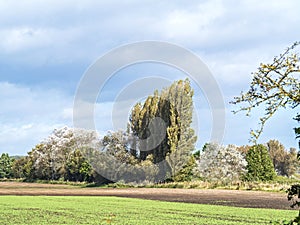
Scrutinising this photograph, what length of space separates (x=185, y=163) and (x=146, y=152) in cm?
601

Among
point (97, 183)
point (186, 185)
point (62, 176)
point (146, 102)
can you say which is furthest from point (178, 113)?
point (62, 176)

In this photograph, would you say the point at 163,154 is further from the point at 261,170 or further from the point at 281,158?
the point at 281,158

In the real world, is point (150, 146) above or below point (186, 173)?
above

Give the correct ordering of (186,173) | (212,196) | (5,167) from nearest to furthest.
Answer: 1. (212,196)
2. (186,173)
3. (5,167)

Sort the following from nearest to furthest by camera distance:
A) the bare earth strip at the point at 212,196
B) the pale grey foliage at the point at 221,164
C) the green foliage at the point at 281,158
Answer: the bare earth strip at the point at 212,196 → the pale grey foliage at the point at 221,164 → the green foliage at the point at 281,158

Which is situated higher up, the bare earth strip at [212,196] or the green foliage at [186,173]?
the green foliage at [186,173]

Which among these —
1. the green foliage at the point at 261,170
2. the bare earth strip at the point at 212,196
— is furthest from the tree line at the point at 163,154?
the bare earth strip at the point at 212,196

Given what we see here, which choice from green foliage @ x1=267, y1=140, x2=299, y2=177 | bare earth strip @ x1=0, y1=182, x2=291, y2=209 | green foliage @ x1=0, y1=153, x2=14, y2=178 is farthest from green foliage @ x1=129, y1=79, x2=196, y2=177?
green foliage @ x1=0, y1=153, x2=14, y2=178

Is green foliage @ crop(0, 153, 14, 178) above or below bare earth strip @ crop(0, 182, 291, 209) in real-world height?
above

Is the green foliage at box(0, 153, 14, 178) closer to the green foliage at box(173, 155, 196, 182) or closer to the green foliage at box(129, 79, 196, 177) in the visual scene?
the green foliage at box(129, 79, 196, 177)

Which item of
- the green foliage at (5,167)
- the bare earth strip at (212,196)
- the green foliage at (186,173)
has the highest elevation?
the green foliage at (5,167)

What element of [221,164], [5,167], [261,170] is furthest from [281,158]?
[5,167]

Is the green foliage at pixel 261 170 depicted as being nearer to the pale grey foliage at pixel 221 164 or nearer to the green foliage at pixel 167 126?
the pale grey foliage at pixel 221 164

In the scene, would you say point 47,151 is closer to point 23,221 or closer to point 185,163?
point 185,163
